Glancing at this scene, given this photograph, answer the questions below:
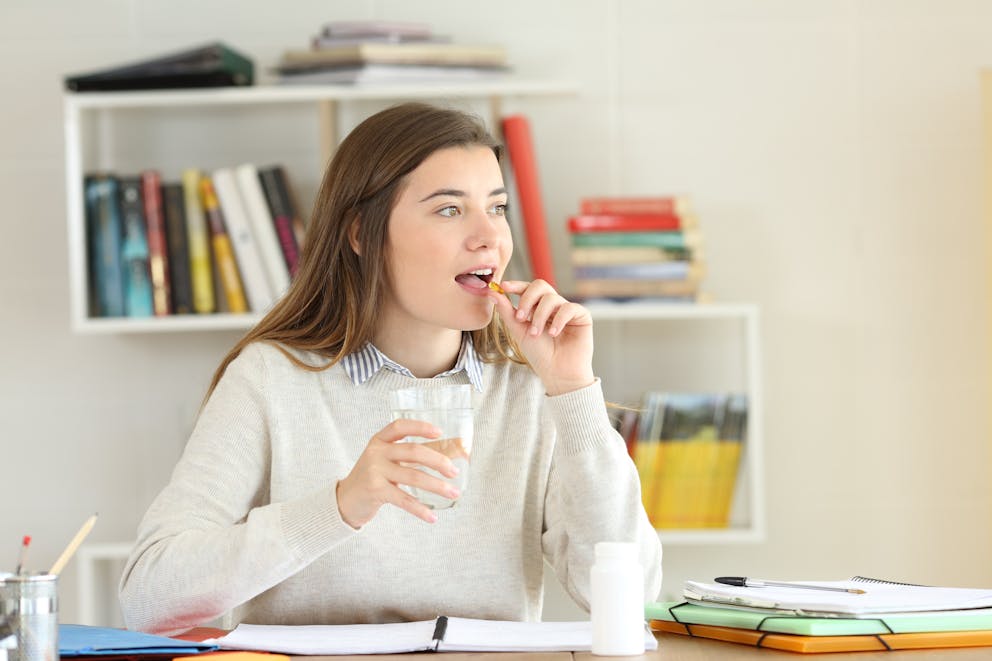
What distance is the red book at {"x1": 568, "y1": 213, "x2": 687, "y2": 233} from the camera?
2.67 metres

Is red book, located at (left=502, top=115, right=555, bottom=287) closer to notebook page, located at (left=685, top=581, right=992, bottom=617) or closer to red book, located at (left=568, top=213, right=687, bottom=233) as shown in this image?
red book, located at (left=568, top=213, right=687, bottom=233)

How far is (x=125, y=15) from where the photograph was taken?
2939mm

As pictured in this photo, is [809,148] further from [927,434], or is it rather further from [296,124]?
[296,124]

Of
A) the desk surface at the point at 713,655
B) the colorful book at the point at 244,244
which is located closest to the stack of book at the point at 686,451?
the colorful book at the point at 244,244

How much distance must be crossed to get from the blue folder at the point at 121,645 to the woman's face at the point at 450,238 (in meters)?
0.63

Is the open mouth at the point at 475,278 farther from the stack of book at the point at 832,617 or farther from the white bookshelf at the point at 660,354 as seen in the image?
the white bookshelf at the point at 660,354

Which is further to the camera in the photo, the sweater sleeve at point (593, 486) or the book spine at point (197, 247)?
the book spine at point (197, 247)

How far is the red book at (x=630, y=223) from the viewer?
2672 millimetres

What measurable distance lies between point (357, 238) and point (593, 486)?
1.74 feet

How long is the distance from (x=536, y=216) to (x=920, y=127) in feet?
3.13

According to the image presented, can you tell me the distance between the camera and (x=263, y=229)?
2715mm

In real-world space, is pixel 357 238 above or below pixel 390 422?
above

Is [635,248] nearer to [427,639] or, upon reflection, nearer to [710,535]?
[710,535]

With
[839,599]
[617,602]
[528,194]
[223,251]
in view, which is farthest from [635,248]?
A: [617,602]
